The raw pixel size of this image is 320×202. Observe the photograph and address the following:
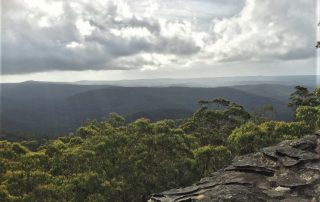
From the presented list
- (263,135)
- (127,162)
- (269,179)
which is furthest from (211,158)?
(269,179)

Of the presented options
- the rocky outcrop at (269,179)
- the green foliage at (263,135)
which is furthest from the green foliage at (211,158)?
the rocky outcrop at (269,179)

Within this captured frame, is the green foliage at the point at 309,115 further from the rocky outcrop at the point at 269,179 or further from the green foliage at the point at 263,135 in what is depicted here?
the rocky outcrop at the point at 269,179

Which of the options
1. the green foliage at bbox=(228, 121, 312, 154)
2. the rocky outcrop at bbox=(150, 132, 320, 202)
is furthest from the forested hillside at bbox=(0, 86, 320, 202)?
the rocky outcrop at bbox=(150, 132, 320, 202)

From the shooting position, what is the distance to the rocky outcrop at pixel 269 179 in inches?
1154

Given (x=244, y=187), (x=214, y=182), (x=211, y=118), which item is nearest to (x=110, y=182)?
(x=214, y=182)

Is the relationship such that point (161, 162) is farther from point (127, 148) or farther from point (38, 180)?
point (38, 180)

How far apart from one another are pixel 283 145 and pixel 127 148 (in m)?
29.8

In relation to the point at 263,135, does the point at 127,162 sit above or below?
below

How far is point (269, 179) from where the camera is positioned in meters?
31.8

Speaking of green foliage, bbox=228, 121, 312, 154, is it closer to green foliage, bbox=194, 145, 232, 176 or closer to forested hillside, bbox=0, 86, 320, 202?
forested hillside, bbox=0, 86, 320, 202

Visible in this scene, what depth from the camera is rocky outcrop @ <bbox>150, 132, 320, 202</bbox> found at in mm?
29312

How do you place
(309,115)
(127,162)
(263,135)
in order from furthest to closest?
(309,115) < (263,135) < (127,162)

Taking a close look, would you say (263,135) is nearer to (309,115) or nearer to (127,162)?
(309,115)

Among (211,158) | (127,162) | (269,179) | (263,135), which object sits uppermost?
(269,179)
